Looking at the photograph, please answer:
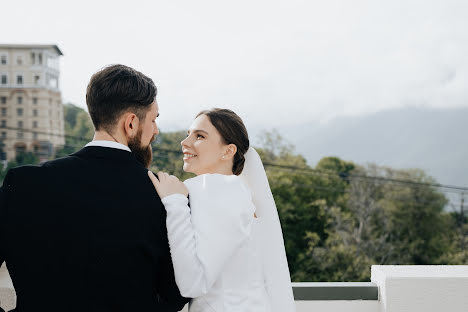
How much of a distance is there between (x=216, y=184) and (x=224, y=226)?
12cm

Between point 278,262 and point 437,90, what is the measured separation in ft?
495

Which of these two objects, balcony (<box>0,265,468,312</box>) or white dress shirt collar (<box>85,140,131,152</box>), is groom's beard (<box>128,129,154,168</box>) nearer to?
white dress shirt collar (<box>85,140,131,152</box>)

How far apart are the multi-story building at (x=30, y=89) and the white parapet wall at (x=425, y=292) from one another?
211 feet

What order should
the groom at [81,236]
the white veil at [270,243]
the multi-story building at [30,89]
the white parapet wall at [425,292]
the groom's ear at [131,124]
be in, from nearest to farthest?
the groom at [81,236] → the groom's ear at [131,124] → the white veil at [270,243] → the white parapet wall at [425,292] → the multi-story building at [30,89]

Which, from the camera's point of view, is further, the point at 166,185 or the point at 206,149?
the point at 206,149

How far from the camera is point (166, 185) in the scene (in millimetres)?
1364

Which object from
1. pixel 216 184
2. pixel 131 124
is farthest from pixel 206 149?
pixel 131 124

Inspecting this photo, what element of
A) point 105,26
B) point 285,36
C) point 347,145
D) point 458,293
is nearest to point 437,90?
point 347,145

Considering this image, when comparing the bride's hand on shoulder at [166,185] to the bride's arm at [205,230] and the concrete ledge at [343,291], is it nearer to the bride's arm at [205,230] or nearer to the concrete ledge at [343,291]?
the bride's arm at [205,230]

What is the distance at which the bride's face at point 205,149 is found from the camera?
1702 millimetres

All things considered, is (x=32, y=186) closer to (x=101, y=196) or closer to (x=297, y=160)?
(x=101, y=196)

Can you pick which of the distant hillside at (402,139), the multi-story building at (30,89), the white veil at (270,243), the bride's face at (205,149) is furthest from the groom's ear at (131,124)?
the distant hillside at (402,139)

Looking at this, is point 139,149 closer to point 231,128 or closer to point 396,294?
point 231,128

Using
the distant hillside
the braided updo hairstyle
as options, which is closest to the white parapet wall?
the braided updo hairstyle
